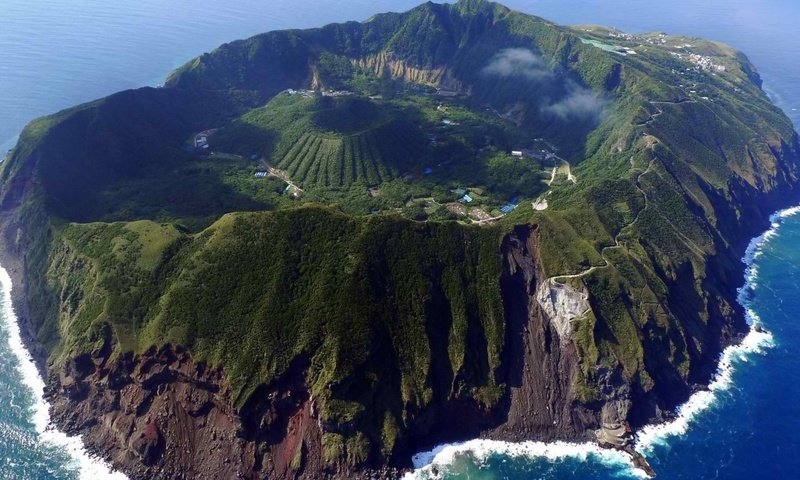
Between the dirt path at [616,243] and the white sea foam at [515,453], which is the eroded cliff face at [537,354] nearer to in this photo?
the white sea foam at [515,453]

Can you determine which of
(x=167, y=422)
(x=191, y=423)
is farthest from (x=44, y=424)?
(x=191, y=423)

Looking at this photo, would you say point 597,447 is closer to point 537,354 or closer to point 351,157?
point 537,354

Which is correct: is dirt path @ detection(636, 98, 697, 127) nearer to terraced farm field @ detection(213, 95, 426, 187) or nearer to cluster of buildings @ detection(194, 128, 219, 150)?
terraced farm field @ detection(213, 95, 426, 187)

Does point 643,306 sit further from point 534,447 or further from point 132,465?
point 132,465

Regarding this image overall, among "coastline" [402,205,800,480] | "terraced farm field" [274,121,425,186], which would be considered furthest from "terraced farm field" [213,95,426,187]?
"coastline" [402,205,800,480]

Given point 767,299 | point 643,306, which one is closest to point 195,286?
point 643,306

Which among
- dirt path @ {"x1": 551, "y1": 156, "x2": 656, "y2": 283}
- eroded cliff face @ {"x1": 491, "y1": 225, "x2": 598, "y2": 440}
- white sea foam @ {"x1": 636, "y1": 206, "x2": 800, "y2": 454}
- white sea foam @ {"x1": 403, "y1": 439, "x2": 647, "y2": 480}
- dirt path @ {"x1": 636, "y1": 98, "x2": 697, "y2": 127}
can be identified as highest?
dirt path @ {"x1": 636, "y1": 98, "x2": 697, "y2": 127}

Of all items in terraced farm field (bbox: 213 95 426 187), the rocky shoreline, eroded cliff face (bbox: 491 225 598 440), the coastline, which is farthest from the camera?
terraced farm field (bbox: 213 95 426 187)
